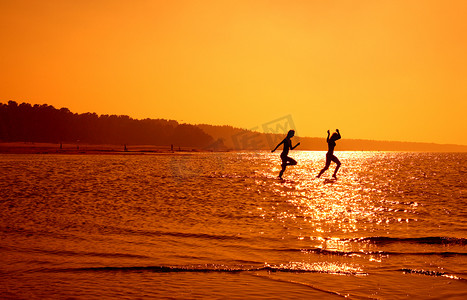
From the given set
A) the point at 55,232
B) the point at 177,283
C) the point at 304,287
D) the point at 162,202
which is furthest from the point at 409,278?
the point at 162,202

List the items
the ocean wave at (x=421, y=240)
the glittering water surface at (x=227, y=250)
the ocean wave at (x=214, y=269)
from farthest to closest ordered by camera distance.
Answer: the ocean wave at (x=421, y=240) → the ocean wave at (x=214, y=269) → the glittering water surface at (x=227, y=250)

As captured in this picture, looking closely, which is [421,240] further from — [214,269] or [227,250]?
[214,269]

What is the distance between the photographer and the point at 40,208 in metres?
14.7

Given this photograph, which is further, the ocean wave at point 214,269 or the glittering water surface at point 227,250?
the ocean wave at point 214,269

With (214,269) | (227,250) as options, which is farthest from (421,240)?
(214,269)

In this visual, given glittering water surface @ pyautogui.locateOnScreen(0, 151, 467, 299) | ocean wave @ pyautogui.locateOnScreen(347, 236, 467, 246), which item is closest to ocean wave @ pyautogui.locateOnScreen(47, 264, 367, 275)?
glittering water surface @ pyautogui.locateOnScreen(0, 151, 467, 299)

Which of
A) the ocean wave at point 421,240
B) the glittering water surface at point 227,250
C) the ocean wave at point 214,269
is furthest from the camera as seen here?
the ocean wave at point 421,240

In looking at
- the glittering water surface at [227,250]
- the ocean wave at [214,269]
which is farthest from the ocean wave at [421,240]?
the ocean wave at [214,269]

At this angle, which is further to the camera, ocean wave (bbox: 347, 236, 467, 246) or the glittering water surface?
ocean wave (bbox: 347, 236, 467, 246)

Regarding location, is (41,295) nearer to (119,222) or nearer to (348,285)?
(348,285)

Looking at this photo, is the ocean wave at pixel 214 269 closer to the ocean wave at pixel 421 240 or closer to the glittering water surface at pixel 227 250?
the glittering water surface at pixel 227 250

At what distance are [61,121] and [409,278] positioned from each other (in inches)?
7545

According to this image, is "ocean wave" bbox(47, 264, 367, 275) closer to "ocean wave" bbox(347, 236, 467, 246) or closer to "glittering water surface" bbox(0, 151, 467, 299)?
"glittering water surface" bbox(0, 151, 467, 299)

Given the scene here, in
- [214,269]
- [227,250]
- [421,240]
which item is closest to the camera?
[214,269]
